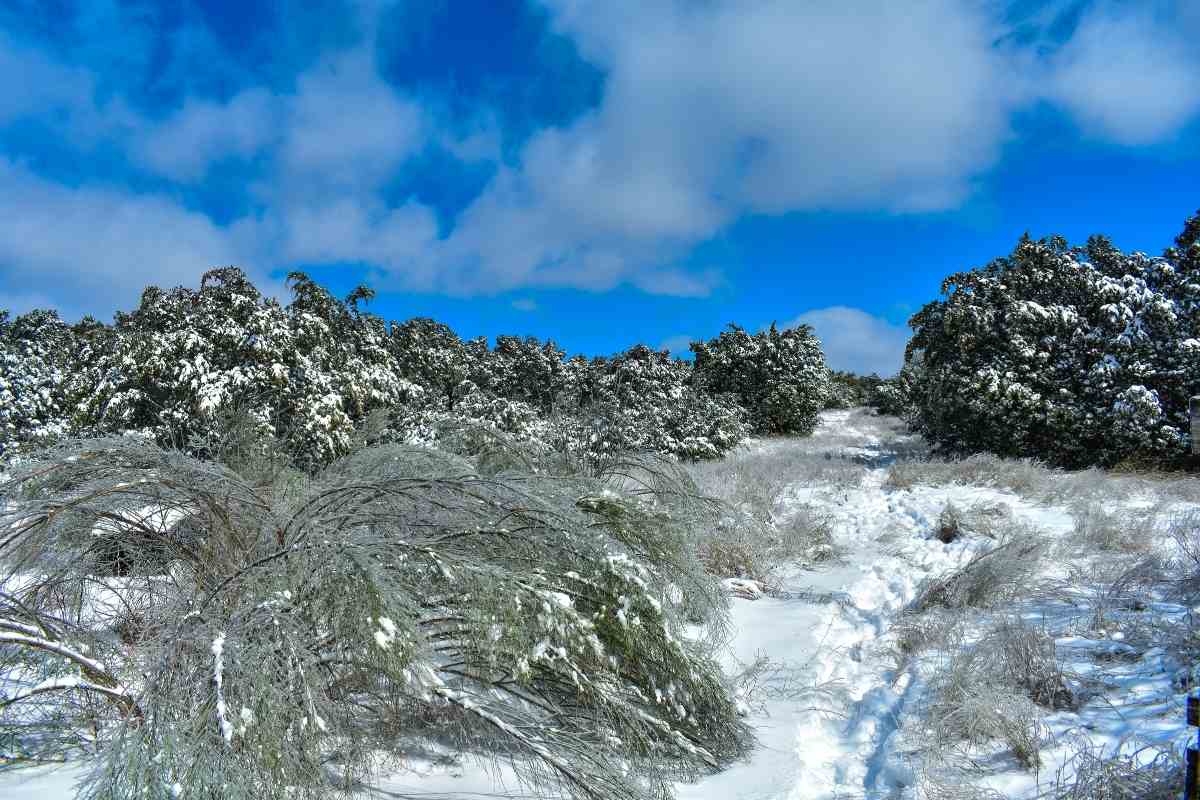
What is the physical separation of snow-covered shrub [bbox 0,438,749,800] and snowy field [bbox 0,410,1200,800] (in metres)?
0.32

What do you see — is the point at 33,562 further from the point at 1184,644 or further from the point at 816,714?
the point at 1184,644

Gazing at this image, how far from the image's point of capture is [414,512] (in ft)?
11.6

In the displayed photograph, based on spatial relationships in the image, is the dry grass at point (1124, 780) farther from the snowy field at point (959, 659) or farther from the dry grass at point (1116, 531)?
the dry grass at point (1116, 531)

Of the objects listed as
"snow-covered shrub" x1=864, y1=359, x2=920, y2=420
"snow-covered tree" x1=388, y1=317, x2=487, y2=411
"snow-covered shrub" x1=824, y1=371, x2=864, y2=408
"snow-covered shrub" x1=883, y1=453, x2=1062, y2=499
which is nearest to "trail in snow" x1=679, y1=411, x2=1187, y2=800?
"snow-covered shrub" x1=883, y1=453, x2=1062, y2=499

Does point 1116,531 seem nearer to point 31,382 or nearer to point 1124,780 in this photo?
point 1124,780

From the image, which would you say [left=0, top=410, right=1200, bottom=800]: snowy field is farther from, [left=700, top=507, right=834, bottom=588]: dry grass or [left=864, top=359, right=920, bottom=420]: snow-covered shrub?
[left=864, top=359, right=920, bottom=420]: snow-covered shrub

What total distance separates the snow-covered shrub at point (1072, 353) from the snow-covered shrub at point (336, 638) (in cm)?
1385

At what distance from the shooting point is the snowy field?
3270mm

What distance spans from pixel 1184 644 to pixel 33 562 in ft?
19.8

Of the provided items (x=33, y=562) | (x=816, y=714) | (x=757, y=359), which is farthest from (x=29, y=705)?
(x=757, y=359)

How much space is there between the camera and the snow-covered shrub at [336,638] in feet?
7.59

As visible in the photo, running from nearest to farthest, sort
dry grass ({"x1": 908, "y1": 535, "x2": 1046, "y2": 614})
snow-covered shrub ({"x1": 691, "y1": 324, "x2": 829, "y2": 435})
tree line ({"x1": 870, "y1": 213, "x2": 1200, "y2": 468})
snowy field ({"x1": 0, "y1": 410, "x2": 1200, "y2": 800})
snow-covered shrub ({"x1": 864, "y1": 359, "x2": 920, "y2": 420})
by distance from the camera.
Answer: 1. snowy field ({"x1": 0, "y1": 410, "x2": 1200, "y2": 800})
2. dry grass ({"x1": 908, "y1": 535, "x2": 1046, "y2": 614})
3. tree line ({"x1": 870, "y1": 213, "x2": 1200, "y2": 468})
4. snow-covered shrub ({"x1": 864, "y1": 359, "x2": 920, "y2": 420})
5. snow-covered shrub ({"x1": 691, "y1": 324, "x2": 829, "y2": 435})

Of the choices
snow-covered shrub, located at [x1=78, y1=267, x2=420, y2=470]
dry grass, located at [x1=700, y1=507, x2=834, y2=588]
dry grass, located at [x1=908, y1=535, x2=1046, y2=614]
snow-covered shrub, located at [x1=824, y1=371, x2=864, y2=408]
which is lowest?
dry grass, located at [x1=908, y1=535, x2=1046, y2=614]

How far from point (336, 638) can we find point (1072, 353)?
17.1 m
